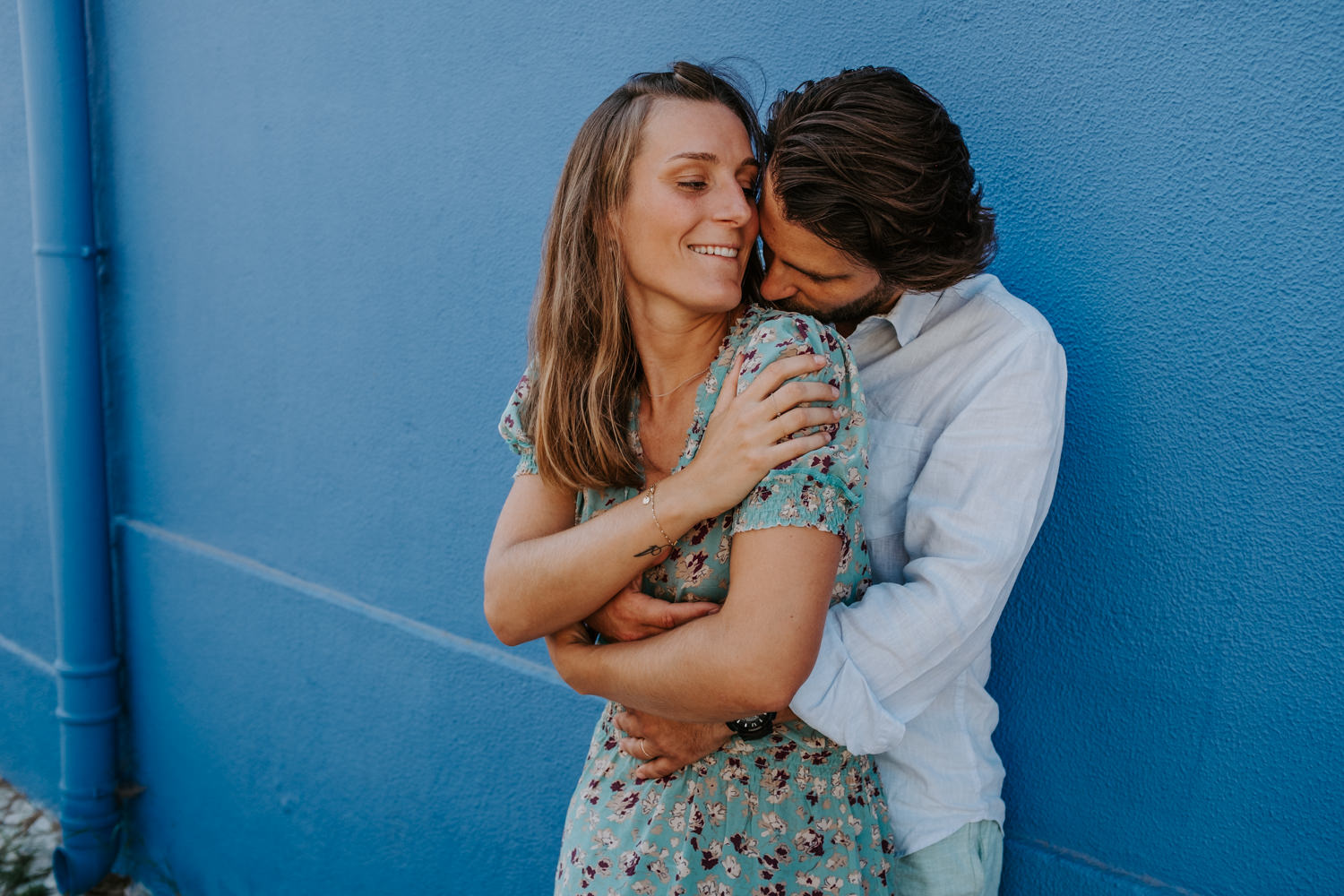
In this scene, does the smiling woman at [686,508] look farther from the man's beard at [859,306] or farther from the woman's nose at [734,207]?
the man's beard at [859,306]

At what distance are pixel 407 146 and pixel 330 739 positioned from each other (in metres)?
1.93

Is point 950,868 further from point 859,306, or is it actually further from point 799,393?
point 859,306

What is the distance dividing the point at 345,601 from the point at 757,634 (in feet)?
7.35

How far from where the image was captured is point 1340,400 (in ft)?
5.37

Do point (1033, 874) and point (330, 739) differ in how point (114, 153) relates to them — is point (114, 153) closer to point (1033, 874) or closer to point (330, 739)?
point (330, 739)

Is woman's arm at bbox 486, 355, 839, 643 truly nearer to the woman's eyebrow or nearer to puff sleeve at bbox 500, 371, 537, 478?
puff sleeve at bbox 500, 371, 537, 478

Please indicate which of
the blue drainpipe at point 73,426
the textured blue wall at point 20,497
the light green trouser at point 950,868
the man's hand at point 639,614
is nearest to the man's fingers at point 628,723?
the man's hand at point 639,614

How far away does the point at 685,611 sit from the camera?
1.58 m

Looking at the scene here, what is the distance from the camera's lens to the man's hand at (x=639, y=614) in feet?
5.19

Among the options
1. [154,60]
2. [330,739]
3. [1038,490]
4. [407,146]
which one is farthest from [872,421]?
[154,60]

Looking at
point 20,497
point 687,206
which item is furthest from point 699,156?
point 20,497

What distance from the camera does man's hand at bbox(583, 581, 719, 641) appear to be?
1.58m

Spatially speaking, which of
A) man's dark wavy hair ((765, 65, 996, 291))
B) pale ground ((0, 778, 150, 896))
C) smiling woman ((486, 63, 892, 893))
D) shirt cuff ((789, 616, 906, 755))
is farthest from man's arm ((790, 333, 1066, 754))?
pale ground ((0, 778, 150, 896))

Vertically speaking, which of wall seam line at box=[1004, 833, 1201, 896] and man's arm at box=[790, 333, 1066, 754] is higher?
man's arm at box=[790, 333, 1066, 754]
